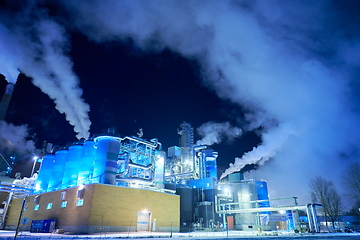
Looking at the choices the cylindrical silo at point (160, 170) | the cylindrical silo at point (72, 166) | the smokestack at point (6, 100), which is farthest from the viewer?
the smokestack at point (6, 100)

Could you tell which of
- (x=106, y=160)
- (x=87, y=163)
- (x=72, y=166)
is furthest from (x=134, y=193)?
(x=72, y=166)

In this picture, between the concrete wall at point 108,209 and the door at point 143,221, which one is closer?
the concrete wall at point 108,209

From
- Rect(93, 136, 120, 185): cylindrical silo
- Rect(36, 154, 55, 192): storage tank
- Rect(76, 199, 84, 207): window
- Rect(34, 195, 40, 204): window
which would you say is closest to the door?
Rect(93, 136, 120, 185): cylindrical silo

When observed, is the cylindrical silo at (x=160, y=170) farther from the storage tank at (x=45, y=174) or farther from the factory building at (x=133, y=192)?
the storage tank at (x=45, y=174)

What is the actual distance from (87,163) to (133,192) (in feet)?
34.6

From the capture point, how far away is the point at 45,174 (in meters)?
47.6

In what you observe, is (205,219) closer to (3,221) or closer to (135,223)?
(135,223)

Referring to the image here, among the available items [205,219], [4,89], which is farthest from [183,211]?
[4,89]

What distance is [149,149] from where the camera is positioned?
154ft

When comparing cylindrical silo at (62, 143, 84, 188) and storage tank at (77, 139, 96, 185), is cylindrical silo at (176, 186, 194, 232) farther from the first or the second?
cylindrical silo at (62, 143, 84, 188)

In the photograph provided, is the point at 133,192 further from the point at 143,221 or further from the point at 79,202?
the point at 79,202

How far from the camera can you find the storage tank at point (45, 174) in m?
46.5

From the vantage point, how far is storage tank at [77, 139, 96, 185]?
37094 millimetres

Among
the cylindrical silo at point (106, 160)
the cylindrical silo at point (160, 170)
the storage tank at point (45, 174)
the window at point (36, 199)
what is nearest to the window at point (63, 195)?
the cylindrical silo at point (106, 160)
